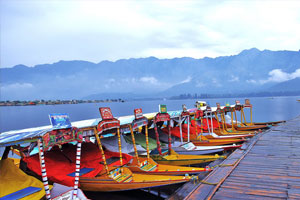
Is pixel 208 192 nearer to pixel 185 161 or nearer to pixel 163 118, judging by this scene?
pixel 185 161

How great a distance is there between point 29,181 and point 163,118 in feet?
28.2

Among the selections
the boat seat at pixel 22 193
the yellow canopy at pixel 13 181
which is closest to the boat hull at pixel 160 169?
the yellow canopy at pixel 13 181

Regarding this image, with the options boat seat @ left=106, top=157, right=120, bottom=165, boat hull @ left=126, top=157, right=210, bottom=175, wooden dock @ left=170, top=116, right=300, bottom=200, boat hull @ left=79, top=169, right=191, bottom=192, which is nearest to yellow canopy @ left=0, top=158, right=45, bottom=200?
boat hull @ left=79, top=169, right=191, bottom=192

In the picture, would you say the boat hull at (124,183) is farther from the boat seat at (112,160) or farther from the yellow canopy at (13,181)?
the boat seat at (112,160)

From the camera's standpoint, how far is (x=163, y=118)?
15.7 meters

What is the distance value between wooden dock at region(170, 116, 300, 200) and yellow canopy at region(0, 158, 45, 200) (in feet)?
17.2

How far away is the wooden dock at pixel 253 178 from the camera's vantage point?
22.8ft

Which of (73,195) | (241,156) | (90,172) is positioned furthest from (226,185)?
(90,172)

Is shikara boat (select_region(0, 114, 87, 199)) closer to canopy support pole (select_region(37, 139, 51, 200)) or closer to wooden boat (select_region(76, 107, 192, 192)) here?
canopy support pole (select_region(37, 139, 51, 200))

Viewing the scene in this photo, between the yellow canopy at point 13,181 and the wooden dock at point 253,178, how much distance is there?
17.2 ft

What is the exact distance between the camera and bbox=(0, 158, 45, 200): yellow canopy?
29.4 ft

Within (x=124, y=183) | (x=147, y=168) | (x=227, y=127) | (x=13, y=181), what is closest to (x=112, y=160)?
(x=147, y=168)

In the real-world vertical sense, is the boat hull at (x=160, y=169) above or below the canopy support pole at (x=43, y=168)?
below

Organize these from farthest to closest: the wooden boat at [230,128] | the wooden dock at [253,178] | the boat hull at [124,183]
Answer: the wooden boat at [230,128], the boat hull at [124,183], the wooden dock at [253,178]
